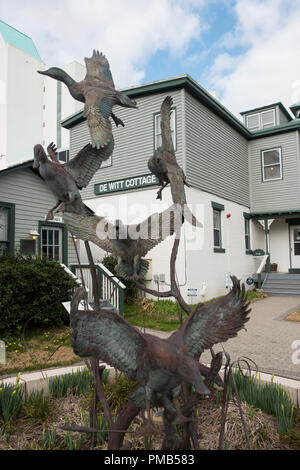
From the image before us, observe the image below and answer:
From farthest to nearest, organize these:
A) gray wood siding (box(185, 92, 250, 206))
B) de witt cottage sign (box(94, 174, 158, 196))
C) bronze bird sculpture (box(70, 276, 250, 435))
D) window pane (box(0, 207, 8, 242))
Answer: de witt cottage sign (box(94, 174, 158, 196)) → gray wood siding (box(185, 92, 250, 206)) → window pane (box(0, 207, 8, 242)) → bronze bird sculpture (box(70, 276, 250, 435))

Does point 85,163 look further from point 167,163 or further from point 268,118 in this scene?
point 268,118

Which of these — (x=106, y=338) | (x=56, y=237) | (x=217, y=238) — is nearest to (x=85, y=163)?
(x=106, y=338)

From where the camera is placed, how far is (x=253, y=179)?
14766mm

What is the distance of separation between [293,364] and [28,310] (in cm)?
505

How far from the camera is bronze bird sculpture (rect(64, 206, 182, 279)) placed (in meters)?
1.55

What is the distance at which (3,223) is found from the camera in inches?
345

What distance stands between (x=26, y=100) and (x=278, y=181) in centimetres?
3158

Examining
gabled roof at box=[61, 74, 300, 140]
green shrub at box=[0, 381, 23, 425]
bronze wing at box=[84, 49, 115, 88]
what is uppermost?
gabled roof at box=[61, 74, 300, 140]

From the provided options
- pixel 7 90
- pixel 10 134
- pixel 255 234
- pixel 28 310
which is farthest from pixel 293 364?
pixel 7 90

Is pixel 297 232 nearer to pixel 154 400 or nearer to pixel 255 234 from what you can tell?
pixel 255 234

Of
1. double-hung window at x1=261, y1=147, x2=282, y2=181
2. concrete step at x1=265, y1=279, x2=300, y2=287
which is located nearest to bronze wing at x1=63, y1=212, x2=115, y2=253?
concrete step at x1=265, y1=279, x2=300, y2=287

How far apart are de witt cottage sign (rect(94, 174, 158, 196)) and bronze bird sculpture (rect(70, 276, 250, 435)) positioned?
29.7ft

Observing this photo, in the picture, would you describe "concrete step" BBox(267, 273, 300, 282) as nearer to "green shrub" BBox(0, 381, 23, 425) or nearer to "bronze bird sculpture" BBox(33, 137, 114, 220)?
"green shrub" BBox(0, 381, 23, 425)

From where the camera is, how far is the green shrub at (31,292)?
5.93 metres
